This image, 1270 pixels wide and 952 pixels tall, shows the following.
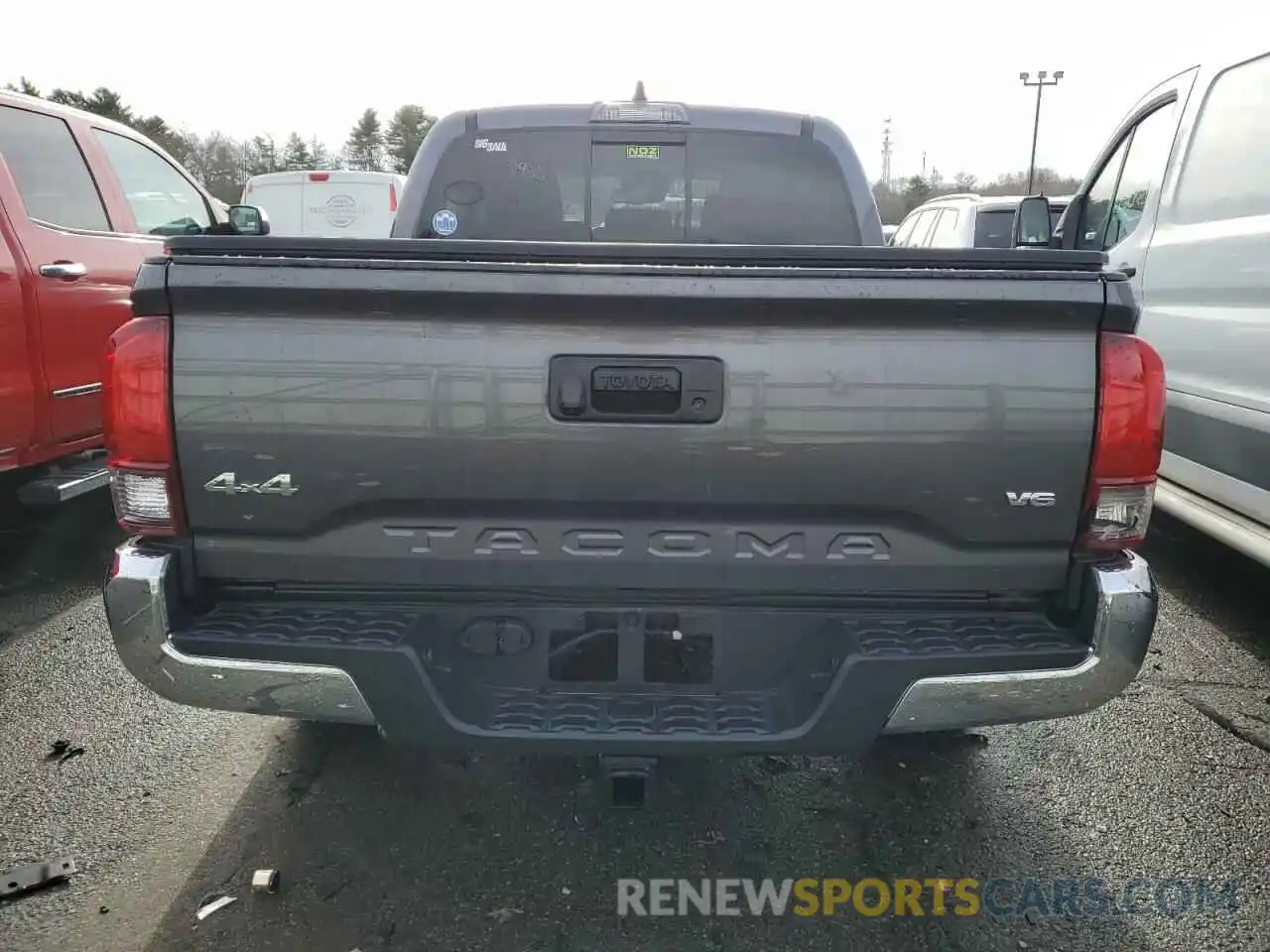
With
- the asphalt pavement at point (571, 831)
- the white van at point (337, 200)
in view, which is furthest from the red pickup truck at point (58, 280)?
the white van at point (337, 200)

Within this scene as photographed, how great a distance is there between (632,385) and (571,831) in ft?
4.60

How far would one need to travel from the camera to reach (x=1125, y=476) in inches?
82.9

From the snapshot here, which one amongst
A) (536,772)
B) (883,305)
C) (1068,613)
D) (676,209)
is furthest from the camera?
(676,209)

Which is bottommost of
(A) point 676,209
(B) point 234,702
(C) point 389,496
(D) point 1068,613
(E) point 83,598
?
(E) point 83,598

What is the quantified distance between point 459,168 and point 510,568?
7.25 ft

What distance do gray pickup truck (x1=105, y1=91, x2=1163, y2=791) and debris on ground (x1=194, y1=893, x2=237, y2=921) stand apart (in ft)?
2.07

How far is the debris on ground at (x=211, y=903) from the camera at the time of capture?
238cm

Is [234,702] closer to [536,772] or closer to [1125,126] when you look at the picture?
[536,772]

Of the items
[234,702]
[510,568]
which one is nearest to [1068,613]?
[510,568]

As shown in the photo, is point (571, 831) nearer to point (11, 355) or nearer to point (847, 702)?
point (847, 702)

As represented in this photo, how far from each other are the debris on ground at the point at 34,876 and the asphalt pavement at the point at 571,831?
4 cm

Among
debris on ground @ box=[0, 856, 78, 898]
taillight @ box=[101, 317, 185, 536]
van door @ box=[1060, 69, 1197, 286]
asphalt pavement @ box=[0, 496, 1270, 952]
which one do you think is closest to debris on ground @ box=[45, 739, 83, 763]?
asphalt pavement @ box=[0, 496, 1270, 952]

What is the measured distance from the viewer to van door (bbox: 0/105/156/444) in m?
4.68
